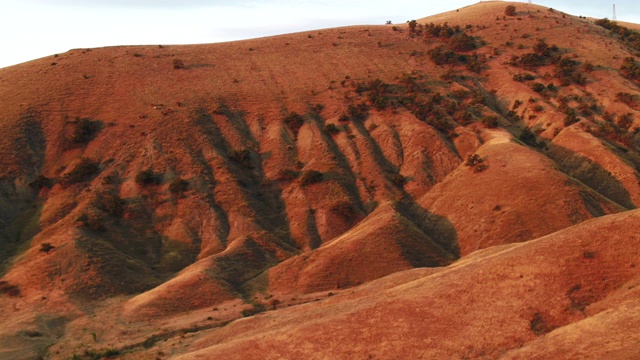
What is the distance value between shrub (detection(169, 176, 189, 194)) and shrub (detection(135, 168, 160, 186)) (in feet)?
7.29

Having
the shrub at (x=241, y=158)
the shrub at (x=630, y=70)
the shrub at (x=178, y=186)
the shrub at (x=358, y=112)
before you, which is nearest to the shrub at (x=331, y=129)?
the shrub at (x=358, y=112)

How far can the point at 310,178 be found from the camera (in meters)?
73.6

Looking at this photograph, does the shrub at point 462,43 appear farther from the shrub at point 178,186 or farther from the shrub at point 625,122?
the shrub at point 178,186

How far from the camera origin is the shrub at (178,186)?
2775 inches

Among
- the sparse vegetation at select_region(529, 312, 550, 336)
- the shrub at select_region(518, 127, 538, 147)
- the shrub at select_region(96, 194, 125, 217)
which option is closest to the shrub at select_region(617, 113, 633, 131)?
the shrub at select_region(518, 127, 538, 147)

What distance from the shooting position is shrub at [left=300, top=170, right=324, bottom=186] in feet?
242

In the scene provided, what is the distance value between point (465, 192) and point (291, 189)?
21.7 metres

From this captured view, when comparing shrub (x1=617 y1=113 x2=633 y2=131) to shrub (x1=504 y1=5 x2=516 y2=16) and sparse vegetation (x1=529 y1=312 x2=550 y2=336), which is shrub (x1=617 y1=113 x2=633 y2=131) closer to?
shrub (x1=504 y1=5 x2=516 y2=16)

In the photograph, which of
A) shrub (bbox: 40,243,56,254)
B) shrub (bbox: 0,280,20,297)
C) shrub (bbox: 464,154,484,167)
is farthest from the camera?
shrub (bbox: 464,154,484,167)

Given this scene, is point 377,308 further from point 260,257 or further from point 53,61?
point 53,61

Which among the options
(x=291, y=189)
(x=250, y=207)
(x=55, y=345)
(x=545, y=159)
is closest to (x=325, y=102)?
(x=291, y=189)

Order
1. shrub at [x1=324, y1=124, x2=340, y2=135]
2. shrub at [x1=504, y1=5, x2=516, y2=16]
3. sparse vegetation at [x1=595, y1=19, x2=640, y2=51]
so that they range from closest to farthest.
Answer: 1. shrub at [x1=324, y1=124, x2=340, y2=135]
2. sparse vegetation at [x1=595, y1=19, x2=640, y2=51]
3. shrub at [x1=504, y1=5, x2=516, y2=16]

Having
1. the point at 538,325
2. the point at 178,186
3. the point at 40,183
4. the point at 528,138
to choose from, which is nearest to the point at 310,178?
the point at 178,186

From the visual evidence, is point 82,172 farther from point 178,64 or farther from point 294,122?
point 178,64
